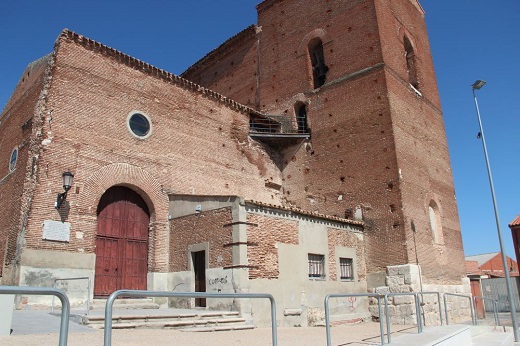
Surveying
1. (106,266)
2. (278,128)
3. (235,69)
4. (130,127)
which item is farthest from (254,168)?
(106,266)

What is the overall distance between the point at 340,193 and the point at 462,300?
6.70 meters

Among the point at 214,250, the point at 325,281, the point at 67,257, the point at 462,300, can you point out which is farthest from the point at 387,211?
the point at 67,257

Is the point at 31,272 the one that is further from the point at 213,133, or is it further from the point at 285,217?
the point at 213,133

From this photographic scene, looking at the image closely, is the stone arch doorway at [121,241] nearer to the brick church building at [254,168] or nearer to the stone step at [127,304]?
the brick church building at [254,168]

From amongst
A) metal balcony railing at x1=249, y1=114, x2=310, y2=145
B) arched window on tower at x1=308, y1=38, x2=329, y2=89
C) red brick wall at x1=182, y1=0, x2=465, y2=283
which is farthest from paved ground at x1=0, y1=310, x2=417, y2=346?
arched window on tower at x1=308, y1=38, x2=329, y2=89

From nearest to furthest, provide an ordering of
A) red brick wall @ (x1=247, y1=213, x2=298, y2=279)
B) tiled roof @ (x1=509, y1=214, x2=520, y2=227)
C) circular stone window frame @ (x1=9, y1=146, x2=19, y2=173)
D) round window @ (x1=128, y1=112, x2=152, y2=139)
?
red brick wall @ (x1=247, y1=213, x2=298, y2=279)
circular stone window frame @ (x1=9, y1=146, x2=19, y2=173)
round window @ (x1=128, y1=112, x2=152, y2=139)
tiled roof @ (x1=509, y1=214, x2=520, y2=227)

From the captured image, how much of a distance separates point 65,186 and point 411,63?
16.2 metres

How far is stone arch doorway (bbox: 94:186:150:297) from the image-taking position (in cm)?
1299

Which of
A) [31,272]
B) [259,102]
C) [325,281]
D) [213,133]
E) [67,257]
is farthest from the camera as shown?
[259,102]

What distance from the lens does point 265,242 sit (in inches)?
496

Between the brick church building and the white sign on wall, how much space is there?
0.04 meters

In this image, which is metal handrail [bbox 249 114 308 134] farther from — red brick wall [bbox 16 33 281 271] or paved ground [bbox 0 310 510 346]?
paved ground [bbox 0 310 510 346]

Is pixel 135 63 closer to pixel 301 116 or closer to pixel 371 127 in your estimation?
pixel 301 116

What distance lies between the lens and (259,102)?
22000mm
